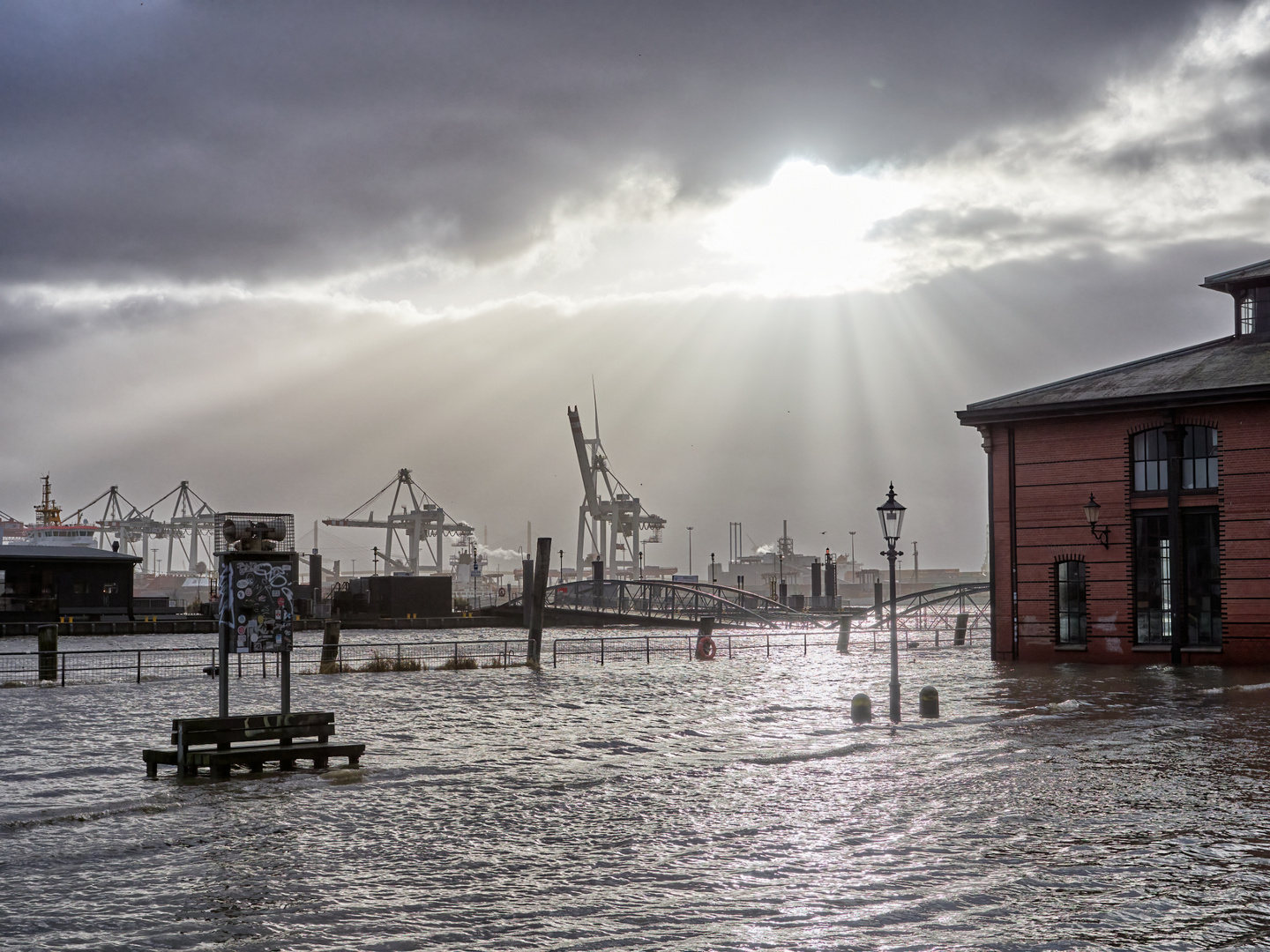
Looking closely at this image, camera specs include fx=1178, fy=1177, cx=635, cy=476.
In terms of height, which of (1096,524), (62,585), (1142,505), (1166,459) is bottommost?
(62,585)

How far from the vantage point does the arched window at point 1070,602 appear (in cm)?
3444

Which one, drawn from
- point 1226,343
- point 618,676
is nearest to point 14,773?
point 618,676

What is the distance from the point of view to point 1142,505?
33.3 metres

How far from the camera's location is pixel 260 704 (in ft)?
84.2

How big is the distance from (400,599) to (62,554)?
2413 cm

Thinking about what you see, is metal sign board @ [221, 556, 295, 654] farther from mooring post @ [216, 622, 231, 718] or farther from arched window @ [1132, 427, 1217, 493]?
arched window @ [1132, 427, 1217, 493]

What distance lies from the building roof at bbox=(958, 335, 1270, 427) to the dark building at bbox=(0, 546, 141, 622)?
196 feet

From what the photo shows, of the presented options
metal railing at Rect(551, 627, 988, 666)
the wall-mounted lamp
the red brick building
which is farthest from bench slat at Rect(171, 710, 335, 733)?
the red brick building

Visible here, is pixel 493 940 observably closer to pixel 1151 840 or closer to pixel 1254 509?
pixel 1151 840

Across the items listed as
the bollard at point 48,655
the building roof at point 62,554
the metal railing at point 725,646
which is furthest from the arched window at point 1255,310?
the building roof at point 62,554

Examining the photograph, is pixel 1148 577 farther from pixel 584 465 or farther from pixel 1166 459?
pixel 584 465

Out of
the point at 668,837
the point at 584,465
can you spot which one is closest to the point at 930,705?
the point at 668,837

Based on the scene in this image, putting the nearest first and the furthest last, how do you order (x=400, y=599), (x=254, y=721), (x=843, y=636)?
(x=254, y=721) < (x=843, y=636) < (x=400, y=599)

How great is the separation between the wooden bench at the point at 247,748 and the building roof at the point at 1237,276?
30.2 metres
